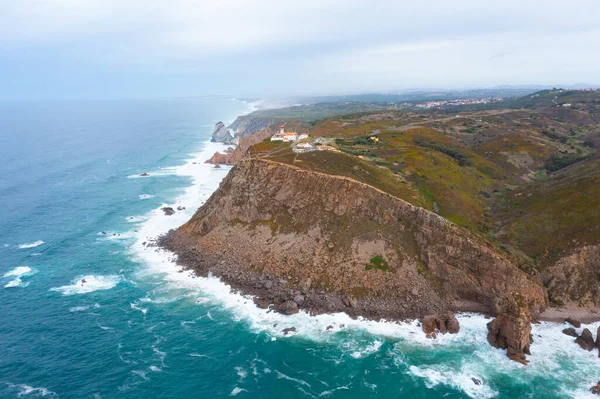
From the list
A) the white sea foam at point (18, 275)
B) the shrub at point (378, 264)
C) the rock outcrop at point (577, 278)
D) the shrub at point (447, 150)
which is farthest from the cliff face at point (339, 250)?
the shrub at point (447, 150)

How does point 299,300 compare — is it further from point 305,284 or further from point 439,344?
point 439,344

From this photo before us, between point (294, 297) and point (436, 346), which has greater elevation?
point (294, 297)

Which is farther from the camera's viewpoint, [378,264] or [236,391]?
[378,264]

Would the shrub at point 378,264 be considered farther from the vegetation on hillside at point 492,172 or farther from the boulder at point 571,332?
the boulder at point 571,332

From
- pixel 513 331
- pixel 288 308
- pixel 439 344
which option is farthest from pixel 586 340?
pixel 288 308

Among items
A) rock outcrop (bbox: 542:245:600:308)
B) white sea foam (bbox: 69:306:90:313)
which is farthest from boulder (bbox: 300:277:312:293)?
rock outcrop (bbox: 542:245:600:308)
